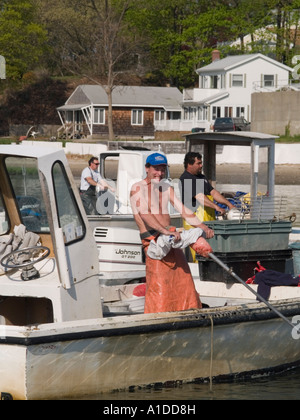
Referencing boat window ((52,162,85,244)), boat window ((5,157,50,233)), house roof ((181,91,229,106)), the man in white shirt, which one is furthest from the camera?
house roof ((181,91,229,106))

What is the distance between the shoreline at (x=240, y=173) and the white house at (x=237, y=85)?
2326 cm

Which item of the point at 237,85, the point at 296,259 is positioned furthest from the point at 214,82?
the point at 296,259

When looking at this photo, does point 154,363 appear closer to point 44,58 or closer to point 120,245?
point 120,245

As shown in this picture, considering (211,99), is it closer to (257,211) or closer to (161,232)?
(257,211)

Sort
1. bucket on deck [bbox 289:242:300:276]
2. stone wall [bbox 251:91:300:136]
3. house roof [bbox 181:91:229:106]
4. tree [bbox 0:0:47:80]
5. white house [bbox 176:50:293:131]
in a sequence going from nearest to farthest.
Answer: bucket on deck [bbox 289:242:300:276], stone wall [bbox 251:91:300:136], house roof [bbox 181:91:229:106], white house [bbox 176:50:293:131], tree [bbox 0:0:47:80]

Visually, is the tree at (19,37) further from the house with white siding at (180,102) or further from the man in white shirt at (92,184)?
the man in white shirt at (92,184)

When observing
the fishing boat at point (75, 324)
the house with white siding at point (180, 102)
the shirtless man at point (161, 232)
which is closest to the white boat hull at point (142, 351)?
the fishing boat at point (75, 324)

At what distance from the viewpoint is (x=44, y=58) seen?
88.4m

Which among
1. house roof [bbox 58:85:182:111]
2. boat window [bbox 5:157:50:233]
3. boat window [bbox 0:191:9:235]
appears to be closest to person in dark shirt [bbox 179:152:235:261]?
boat window [bbox 5:157:50:233]

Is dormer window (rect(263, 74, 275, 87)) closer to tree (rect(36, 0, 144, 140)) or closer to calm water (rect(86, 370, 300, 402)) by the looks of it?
tree (rect(36, 0, 144, 140))

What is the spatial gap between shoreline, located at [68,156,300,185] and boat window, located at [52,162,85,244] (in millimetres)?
28899

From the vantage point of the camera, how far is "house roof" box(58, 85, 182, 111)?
7206 centimetres

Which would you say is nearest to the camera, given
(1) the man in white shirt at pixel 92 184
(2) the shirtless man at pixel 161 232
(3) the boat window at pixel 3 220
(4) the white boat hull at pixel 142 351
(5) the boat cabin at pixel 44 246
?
(4) the white boat hull at pixel 142 351

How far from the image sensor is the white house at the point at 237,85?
66438 millimetres
